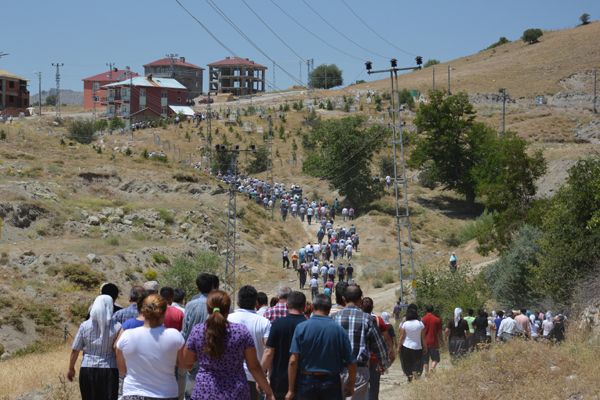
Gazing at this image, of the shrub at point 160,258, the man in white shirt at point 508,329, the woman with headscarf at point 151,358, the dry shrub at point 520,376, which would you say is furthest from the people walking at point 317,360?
the shrub at point 160,258

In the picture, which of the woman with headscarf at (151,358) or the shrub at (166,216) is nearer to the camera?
the woman with headscarf at (151,358)

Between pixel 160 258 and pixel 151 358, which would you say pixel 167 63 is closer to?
pixel 160 258

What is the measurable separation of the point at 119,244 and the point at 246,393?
39646 mm

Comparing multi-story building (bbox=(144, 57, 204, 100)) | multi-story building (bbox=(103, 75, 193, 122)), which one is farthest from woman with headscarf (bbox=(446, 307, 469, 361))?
multi-story building (bbox=(144, 57, 204, 100))

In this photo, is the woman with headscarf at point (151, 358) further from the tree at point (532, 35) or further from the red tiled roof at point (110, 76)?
the tree at point (532, 35)

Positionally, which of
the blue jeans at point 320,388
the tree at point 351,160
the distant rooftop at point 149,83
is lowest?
the blue jeans at point 320,388

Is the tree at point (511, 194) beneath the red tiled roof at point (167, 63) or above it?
beneath

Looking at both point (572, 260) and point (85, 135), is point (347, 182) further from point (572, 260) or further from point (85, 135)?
point (572, 260)

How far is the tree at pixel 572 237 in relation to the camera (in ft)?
89.0

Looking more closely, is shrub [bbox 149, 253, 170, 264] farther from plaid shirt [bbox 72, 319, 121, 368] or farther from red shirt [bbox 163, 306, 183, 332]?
plaid shirt [bbox 72, 319, 121, 368]

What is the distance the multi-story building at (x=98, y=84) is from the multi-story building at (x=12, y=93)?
9.81 metres

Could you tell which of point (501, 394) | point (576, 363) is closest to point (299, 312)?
point (501, 394)

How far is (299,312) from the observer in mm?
8375

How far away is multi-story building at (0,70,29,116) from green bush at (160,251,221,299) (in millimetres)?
75076
